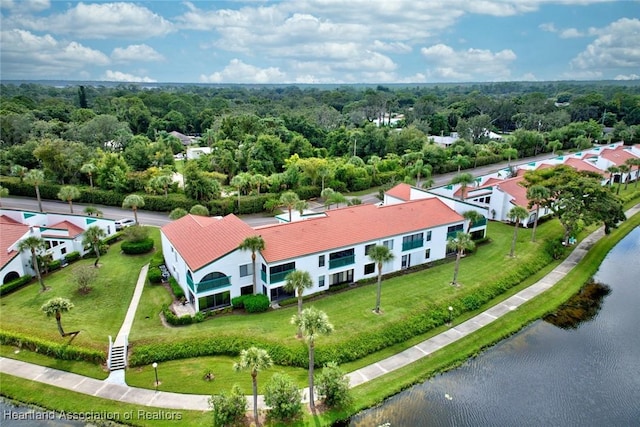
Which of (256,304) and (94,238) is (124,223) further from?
(256,304)

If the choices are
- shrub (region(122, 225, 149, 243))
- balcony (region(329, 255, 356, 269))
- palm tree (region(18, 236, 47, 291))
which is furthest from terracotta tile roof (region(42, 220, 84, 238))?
balcony (region(329, 255, 356, 269))

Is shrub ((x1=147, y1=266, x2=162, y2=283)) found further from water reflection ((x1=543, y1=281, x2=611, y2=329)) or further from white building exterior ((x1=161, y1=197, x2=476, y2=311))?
water reflection ((x1=543, y1=281, x2=611, y2=329))

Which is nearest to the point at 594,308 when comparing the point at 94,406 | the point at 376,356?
the point at 376,356

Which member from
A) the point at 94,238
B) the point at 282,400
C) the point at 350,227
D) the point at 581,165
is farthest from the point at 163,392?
the point at 581,165

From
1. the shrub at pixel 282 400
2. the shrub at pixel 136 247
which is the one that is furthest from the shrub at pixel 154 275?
the shrub at pixel 282 400

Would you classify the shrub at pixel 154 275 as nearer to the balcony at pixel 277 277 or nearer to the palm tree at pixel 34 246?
the palm tree at pixel 34 246

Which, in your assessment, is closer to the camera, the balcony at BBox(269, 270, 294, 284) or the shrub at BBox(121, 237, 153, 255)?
the balcony at BBox(269, 270, 294, 284)

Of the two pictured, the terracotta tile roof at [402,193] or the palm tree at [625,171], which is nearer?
the terracotta tile roof at [402,193]
